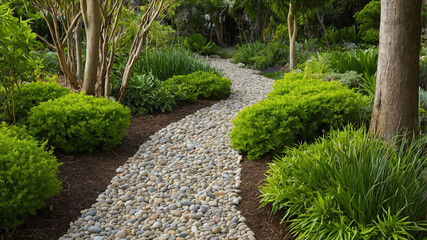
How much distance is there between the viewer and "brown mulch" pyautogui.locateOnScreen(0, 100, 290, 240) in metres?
3.47

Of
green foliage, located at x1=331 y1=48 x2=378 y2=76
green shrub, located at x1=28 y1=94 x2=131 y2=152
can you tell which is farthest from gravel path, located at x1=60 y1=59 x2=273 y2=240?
green foliage, located at x1=331 y1=48 x2=378 y2=76

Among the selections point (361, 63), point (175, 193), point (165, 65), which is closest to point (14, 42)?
point (175, 193)

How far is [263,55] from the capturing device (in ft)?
42.3

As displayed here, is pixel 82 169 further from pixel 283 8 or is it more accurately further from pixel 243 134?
pixel 283 8

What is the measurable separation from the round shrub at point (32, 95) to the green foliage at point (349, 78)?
4320 millimetres

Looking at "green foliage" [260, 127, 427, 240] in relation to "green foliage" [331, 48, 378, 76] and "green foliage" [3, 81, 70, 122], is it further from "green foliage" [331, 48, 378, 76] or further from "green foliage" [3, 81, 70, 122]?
"green foliage" [331, 48, 378, 76]

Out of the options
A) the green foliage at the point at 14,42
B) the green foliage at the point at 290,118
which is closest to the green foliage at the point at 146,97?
the green foliage at the point at 290,118

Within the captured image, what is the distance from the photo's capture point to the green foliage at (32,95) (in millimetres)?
5227

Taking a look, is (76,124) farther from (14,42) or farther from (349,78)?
Answer: (349,78)

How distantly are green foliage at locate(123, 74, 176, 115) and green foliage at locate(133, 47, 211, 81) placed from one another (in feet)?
3.47

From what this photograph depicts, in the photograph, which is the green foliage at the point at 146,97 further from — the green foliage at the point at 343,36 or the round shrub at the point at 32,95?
the green foliage at the point at 343,36

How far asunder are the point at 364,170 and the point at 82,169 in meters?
3.06

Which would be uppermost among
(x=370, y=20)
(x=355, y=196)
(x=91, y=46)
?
(x=91, y=46)

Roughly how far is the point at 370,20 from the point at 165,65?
8.63 meters
